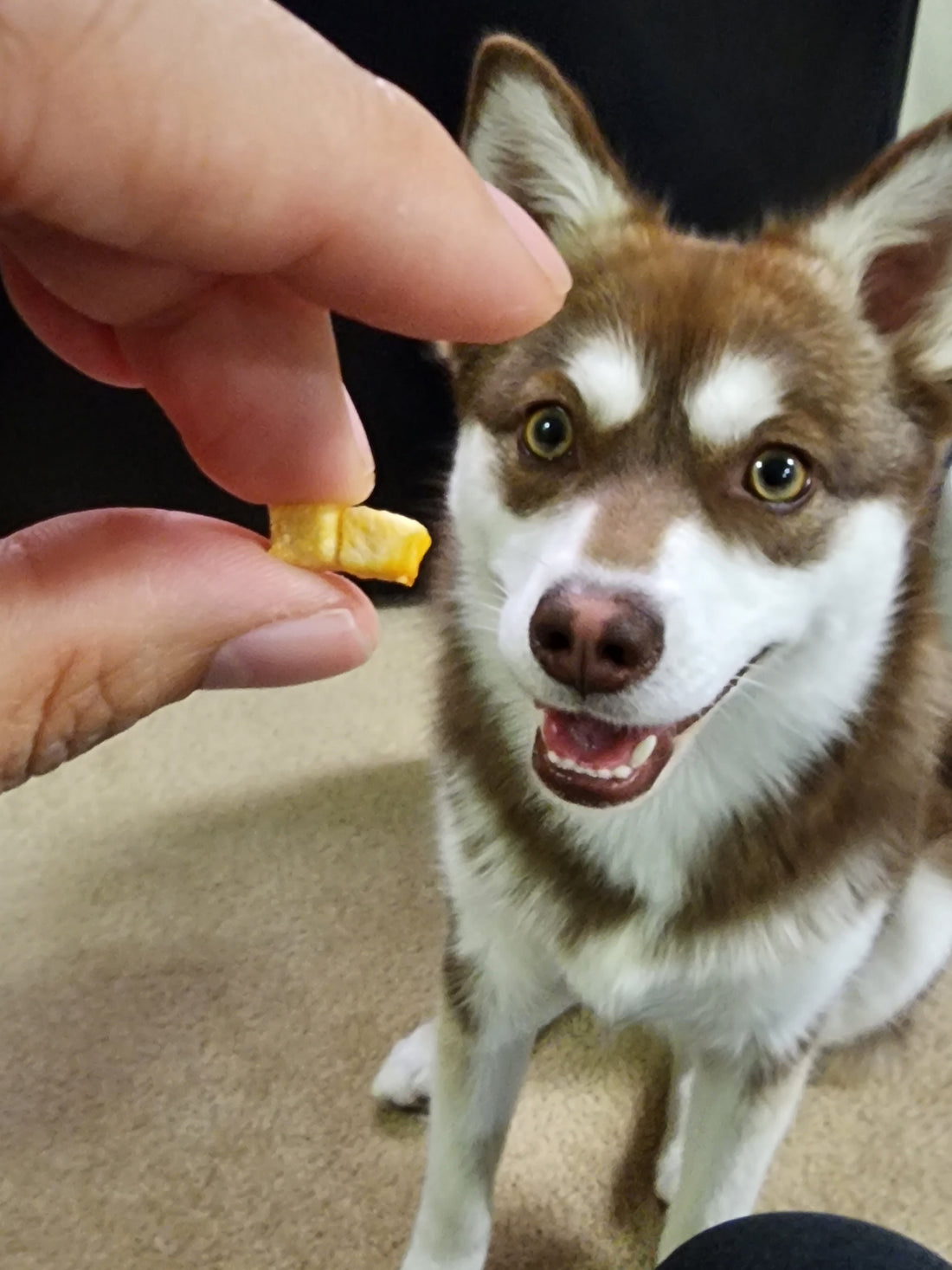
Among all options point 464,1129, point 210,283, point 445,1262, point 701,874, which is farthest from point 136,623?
point 445,1262

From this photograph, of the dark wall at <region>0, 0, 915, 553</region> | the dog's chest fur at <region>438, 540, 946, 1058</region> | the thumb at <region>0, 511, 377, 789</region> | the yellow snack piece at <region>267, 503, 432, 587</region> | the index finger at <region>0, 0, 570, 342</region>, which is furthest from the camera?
the dark wall at <region>0, 0, 915, 553</region>

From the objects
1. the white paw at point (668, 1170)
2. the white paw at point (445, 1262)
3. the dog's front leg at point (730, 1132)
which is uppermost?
the dog's front leg at point (730, 1132)

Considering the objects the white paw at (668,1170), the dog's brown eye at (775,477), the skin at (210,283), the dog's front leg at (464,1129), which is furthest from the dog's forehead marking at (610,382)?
the white paw at (668,1170)

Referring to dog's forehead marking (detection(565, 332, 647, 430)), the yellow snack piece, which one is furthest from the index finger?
dog's forehead marking (detection(565, 332, 647, 430))

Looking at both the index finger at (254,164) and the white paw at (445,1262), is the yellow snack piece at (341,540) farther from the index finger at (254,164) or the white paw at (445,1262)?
the white paw at (445,1262)

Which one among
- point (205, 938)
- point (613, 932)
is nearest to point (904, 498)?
point (613, 932)

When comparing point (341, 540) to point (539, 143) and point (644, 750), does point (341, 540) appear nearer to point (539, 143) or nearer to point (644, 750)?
point (644, 750)

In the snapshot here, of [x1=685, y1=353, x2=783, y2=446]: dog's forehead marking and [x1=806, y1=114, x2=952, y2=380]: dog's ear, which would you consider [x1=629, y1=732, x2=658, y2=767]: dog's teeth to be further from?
[x1=806, y1=114, x2=952, y2=380]: dog's ear
